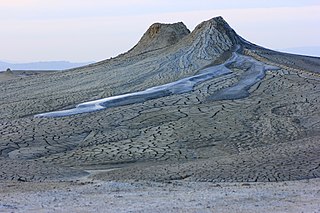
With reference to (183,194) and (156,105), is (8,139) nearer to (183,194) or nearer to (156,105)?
(156,105)

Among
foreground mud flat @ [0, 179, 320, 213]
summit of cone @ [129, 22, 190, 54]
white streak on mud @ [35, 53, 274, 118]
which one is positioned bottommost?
foreground mud flat @ [0, 179, 320, 213]

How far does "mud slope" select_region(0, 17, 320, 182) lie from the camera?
1034 cm

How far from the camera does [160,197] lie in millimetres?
7738

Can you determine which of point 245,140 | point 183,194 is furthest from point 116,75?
point 183,194

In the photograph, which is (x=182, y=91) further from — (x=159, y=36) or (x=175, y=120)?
(x=159, y=36)

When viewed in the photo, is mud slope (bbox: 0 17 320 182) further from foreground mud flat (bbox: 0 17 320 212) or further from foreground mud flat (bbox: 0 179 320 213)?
foreground mud flat (bbox: 0 179 320 213)

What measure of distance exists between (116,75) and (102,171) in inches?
352

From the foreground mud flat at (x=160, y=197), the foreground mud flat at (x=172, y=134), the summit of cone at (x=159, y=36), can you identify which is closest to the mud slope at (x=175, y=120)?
the foreground mud flat at (x=172, y=134)

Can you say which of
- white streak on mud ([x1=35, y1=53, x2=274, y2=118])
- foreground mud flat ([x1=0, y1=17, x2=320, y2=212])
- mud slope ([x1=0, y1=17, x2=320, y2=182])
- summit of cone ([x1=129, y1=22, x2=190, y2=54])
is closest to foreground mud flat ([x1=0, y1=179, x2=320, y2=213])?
foreground mud flat ([x1=0, y1=17, x2=320, y2=212])

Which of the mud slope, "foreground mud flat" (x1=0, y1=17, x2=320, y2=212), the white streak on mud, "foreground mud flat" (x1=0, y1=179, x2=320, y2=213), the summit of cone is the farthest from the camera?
the summit of cone

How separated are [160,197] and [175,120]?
6.13 metres

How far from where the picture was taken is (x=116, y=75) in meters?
19.5

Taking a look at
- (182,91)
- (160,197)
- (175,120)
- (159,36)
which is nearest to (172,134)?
(175,120)

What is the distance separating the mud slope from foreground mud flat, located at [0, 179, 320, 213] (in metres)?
0.78
